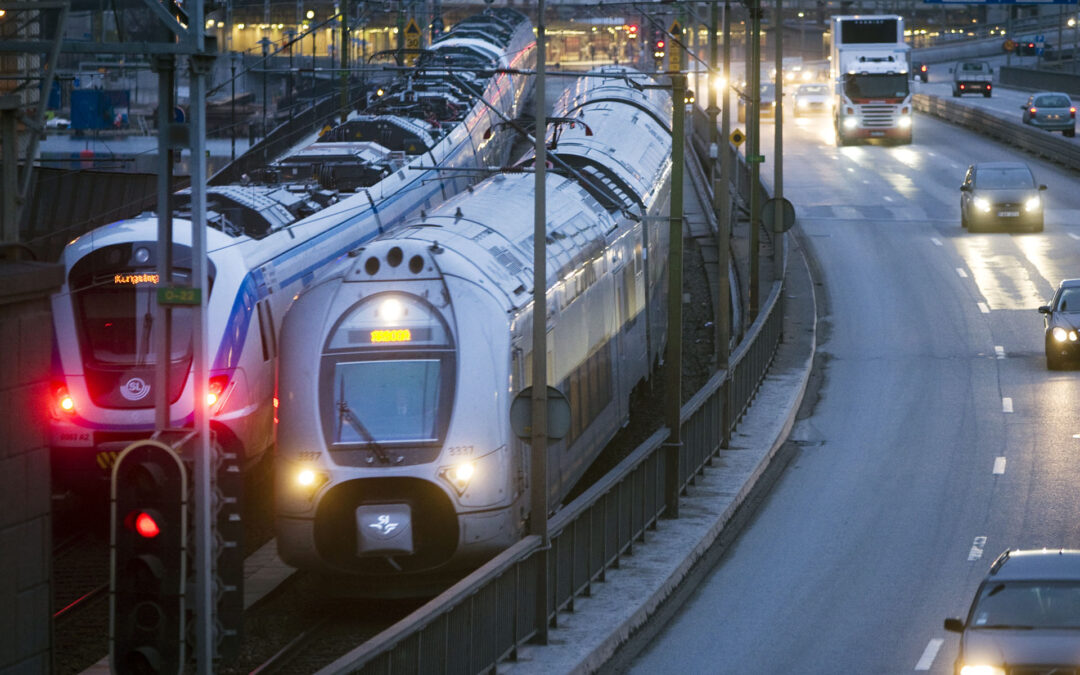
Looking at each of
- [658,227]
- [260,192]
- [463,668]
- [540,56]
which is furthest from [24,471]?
[658,227]

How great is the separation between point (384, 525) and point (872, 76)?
5247cm

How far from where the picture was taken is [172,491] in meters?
9.40

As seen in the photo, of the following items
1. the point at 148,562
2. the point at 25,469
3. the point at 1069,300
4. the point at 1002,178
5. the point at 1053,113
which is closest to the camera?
the point at 148,562

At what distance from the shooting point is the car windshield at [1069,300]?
32.2m

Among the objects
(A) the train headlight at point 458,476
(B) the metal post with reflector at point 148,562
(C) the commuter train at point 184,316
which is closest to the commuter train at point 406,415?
(A) the train headlight at point 458,476

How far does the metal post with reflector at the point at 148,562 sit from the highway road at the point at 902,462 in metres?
8.52

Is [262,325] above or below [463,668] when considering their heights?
above

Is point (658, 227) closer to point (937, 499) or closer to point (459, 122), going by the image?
point (459, 122)

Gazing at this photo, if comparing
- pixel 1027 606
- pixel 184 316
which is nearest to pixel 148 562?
pixel 1027 606

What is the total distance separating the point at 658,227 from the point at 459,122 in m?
5.02

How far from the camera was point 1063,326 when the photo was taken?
105 feet

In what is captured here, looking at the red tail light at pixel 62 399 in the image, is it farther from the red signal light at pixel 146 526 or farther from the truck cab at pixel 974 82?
the truck cab at pixel 974 82

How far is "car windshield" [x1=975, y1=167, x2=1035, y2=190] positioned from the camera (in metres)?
47.0

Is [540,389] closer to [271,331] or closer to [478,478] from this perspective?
[478,478]
